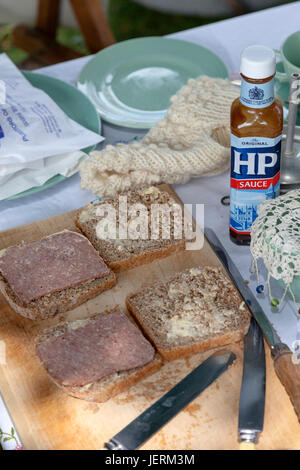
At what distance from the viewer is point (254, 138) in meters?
1.25

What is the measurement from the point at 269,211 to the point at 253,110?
212mm

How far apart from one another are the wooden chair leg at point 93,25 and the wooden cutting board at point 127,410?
1514 mm

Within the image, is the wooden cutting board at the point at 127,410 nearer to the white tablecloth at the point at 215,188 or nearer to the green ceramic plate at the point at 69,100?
the white tablecloth at the point at 215,188

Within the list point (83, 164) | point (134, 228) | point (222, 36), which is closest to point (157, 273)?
point (134, 228)

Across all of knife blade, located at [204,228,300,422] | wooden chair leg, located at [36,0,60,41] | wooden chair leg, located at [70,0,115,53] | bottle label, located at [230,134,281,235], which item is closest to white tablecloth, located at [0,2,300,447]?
knife blade, located at [204,228,300,422]

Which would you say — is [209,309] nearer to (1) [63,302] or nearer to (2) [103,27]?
(1) [63,302]

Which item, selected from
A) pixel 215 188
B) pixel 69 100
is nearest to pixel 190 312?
pixel 215 188

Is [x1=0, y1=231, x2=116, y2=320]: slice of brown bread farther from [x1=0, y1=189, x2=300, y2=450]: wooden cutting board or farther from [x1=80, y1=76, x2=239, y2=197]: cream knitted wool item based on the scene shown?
[x1=80, y1=76, x2=239, y2=197]: cream knitted wool item

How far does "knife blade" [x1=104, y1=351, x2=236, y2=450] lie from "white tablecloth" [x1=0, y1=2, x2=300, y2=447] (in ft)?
0.56

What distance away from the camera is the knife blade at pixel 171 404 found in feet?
3.64

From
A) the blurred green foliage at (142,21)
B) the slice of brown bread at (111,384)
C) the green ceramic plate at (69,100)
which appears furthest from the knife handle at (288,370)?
the blurred green foliage at (142,21)

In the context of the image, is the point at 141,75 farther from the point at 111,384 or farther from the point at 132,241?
the point at 111,384

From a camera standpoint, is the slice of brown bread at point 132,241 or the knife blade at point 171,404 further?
the slice of brown bread at point 132,241

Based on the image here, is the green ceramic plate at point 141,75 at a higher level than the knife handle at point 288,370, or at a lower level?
higher
